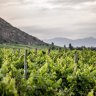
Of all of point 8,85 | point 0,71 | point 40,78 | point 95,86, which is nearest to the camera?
point 8,85

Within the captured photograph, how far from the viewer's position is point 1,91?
12938 mm

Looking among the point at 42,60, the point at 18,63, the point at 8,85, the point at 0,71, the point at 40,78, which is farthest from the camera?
the point at 42,60

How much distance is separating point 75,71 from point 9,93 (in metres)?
13.7

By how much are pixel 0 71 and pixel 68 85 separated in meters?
9.57

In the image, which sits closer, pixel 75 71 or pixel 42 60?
pixel 75 71

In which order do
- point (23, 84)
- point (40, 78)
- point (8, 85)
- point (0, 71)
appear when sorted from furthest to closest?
1. point (40, 78)
2. point (23, 84)
3. point (0, 71)
4. point (8, 85)

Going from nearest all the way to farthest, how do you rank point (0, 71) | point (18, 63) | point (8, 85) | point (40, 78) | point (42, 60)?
1. point (8, 85)
2. point (0, 71)
3. point (40, 78)
4. point (18, 63)
5. point (42, 60)

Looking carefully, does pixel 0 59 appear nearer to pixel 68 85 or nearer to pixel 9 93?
pixel 68 85

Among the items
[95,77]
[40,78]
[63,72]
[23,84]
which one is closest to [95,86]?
[95,77]

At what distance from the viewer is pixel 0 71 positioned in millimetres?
15828

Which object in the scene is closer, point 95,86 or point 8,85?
point 8,85

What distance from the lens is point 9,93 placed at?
12.6 meters

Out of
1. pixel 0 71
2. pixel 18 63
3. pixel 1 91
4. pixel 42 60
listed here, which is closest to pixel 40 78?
pixel 0 71

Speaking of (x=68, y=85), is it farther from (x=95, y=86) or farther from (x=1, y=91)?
(x=1, y=91)
